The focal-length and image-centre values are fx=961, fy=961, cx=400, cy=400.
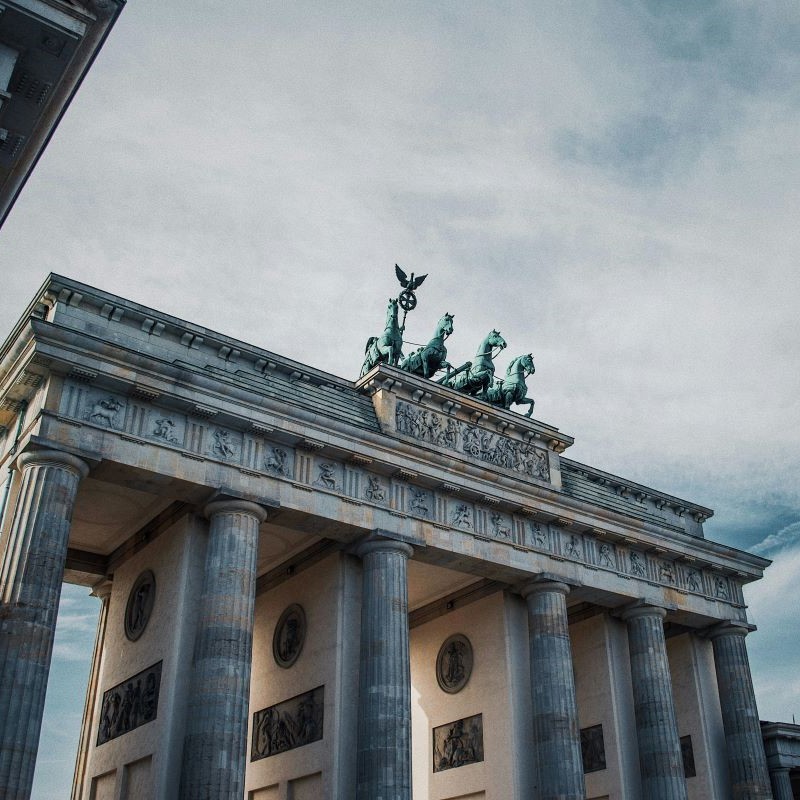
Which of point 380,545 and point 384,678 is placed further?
point 380,545

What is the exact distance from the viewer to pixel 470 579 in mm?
31484

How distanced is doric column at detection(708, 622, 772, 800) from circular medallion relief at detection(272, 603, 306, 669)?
51.3 ft

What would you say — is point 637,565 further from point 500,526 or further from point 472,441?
point 472,441

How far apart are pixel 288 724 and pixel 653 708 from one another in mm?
11793

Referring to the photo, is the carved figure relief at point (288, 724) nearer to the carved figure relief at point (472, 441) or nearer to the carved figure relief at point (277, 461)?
the carved figure relief at point (277, 461)

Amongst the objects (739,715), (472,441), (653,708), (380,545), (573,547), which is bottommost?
(653,708)

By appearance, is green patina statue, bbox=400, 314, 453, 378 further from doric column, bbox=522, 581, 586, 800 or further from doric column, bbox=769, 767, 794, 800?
doric column, bbox=769, 767, 794, 800

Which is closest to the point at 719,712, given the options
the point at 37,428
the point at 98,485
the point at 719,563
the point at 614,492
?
the point at 719,563

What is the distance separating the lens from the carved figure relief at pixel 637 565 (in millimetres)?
32250

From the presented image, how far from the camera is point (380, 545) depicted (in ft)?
85.5

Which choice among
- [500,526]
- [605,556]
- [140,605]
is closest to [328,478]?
[140,605]

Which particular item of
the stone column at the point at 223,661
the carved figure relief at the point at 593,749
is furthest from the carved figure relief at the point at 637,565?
the stone column at the point at 223,661

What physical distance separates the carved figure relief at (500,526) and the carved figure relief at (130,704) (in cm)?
1058

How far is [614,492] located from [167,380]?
58.9ft
